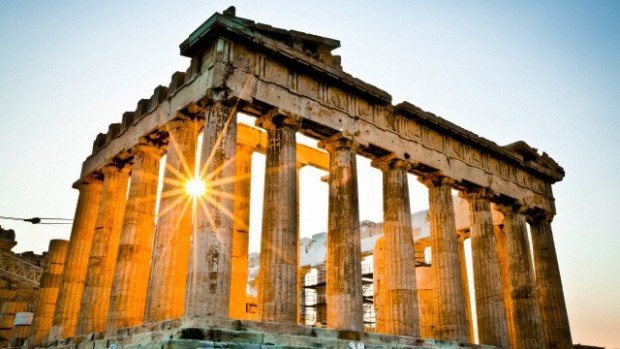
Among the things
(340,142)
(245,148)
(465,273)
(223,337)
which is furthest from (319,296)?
(223,337)

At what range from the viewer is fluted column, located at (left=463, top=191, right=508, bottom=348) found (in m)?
21.9

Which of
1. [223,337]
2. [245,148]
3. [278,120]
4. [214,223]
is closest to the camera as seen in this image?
[223,337]

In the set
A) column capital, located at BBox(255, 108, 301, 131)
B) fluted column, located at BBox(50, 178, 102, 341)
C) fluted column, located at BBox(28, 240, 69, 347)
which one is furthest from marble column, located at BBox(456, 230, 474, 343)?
fluted column, located at BBox(28, 240, 69, 347)

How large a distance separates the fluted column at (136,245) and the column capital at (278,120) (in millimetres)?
4719

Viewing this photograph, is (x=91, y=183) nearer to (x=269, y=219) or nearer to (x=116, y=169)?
(x=116, y=169)

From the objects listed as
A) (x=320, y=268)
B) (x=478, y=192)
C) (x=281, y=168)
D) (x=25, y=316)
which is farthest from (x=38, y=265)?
(x=478, y=192)

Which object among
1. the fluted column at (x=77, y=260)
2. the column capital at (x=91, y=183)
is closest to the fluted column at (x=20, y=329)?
the fluted column at (x=77, y=260)

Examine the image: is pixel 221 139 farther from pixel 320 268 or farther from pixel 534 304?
pixel 320 268

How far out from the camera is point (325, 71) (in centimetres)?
1920

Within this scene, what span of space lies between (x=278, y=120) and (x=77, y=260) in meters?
10.9

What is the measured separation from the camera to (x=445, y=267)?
841 inches

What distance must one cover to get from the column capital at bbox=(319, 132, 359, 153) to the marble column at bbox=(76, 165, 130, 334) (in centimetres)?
877

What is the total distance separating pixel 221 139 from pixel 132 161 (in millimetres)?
7418

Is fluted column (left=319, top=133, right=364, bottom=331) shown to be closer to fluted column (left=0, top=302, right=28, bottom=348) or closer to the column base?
the column base
